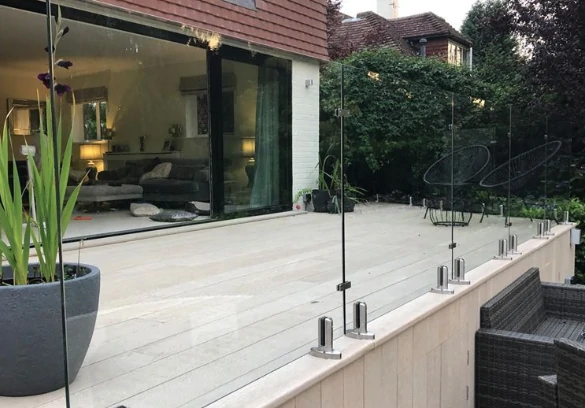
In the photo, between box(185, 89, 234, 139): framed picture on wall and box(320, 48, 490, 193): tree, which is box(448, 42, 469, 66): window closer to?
box(185, 89, 234, 139): framed picture on wall

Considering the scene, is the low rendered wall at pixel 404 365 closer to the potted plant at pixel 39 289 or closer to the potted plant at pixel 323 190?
the potted plant at pixel 39 289

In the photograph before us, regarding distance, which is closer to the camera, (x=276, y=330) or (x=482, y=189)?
(x=276, y=330)

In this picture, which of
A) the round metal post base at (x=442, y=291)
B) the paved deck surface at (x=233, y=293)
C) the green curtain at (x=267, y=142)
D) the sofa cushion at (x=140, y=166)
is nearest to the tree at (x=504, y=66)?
the green curtain at (x=267, y=142)

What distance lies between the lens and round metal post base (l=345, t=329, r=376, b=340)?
2164mm

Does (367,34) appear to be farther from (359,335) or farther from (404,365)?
(359,335)

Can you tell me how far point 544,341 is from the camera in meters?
2.95

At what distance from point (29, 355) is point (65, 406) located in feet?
0.60

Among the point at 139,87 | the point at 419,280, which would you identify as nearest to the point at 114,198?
the point at 139,87

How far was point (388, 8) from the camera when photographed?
779 inches

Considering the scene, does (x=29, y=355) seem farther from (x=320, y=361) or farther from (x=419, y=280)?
(x=419, y=280)

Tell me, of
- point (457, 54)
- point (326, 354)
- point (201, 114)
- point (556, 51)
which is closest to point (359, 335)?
point (326, 354)

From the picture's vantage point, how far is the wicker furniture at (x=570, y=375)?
1.96 m

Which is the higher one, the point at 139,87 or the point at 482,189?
the point at 139,87

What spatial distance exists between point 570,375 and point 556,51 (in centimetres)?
706
